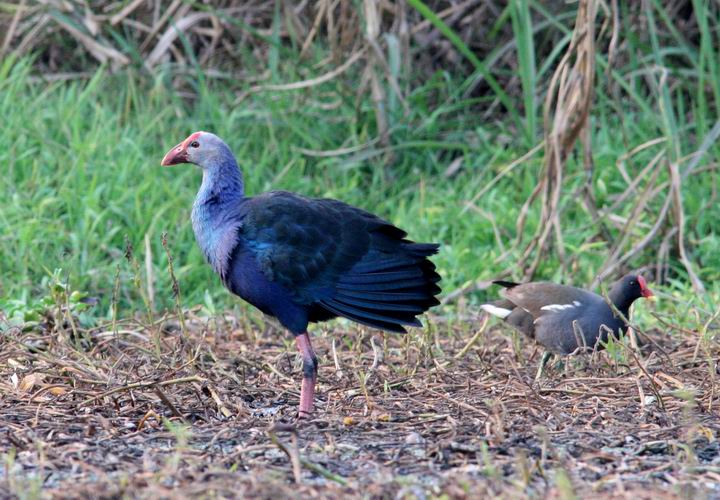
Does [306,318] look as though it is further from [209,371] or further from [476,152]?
[476,152]

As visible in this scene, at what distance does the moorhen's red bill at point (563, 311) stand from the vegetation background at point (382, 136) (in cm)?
32

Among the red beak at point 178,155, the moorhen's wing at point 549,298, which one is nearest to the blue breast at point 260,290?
the red beak at point 178,155

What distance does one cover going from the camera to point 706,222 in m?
6.89

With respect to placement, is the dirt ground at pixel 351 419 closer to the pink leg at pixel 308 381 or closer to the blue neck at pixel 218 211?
the pink leg at pixel 308 381

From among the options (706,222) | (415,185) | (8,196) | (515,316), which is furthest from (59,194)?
(706,222)

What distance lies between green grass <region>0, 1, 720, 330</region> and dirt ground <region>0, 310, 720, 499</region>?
1.09 metres

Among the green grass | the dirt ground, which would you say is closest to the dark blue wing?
the dirt ground

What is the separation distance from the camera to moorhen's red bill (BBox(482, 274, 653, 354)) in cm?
505

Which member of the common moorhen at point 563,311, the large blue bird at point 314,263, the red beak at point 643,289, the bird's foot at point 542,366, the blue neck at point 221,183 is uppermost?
the blue neck at point 221,183

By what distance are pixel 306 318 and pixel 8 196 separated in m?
2.90

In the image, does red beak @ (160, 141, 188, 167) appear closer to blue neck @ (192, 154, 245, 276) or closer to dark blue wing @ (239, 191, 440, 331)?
blue neck @ (192, 154, 245, 276)

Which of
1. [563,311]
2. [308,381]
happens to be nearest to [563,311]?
[563,311]

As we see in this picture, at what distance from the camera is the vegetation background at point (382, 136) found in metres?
6.13

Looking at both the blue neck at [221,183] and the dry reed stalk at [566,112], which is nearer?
the blue neck at [221,183]
